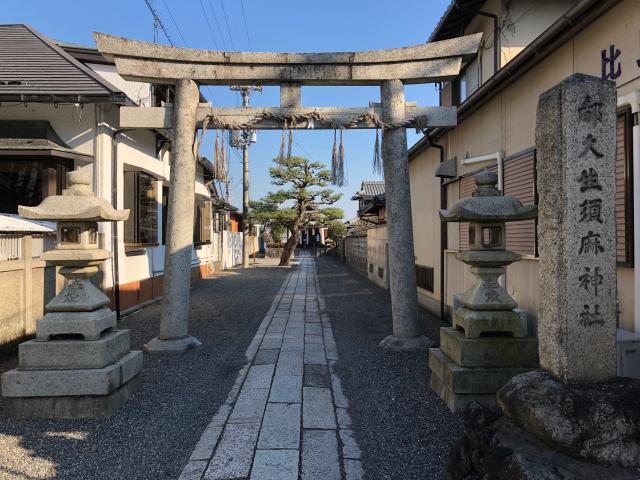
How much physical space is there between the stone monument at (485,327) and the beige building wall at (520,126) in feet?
3.95

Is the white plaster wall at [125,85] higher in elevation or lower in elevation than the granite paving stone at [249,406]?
higher

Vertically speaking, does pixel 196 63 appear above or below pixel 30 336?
above

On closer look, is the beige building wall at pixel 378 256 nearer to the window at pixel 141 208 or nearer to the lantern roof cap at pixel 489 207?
the window at pixel 141 208

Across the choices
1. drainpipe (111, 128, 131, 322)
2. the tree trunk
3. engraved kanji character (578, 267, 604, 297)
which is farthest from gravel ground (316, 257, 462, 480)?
the tree trunk

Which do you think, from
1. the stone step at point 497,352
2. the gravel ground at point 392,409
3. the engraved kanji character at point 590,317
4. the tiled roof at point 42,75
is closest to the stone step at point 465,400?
the gravel ground at point 392,409

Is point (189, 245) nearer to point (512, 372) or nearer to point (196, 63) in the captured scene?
point (196, 63)

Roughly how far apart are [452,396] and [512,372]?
0.68 metres

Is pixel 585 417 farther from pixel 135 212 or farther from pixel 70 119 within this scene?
pixel 135 212

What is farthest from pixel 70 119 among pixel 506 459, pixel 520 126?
pixel 506 459

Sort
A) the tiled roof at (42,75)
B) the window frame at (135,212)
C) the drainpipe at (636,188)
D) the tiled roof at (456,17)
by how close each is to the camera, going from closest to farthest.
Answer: the drainpipe at (636,188), the tiled roof at (42,75), the tiled roof at (456,17), the window frame at (135,212)

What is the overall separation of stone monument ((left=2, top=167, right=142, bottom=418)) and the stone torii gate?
1.96m

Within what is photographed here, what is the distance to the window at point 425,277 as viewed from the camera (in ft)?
36.8

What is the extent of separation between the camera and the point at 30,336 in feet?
23.7

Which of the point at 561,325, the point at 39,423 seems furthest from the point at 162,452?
the point at 561,325
